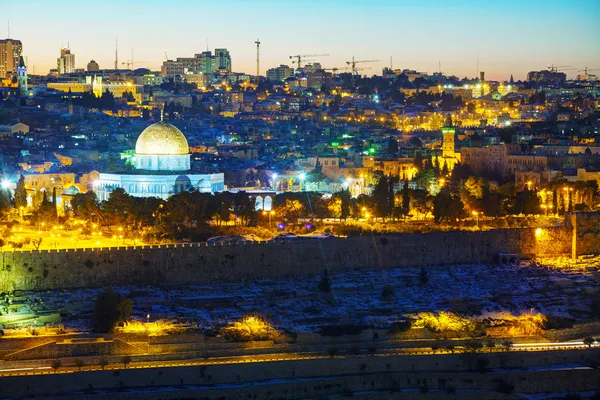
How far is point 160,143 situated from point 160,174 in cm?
175

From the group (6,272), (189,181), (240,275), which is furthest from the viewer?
(189,181)

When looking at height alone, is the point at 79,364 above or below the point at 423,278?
below

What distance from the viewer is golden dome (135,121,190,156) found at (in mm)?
50531

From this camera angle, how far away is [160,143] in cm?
5053

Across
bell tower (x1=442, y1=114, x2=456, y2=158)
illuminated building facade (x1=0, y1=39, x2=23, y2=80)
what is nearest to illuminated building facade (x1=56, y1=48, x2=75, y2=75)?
illuminated building facade (x1=0, y1=39, x2=23, y2=80)

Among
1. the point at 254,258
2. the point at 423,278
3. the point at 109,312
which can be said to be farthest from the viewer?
the point at 423,278

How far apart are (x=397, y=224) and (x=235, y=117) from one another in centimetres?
5693

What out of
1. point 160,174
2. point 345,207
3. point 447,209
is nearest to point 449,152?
point 160,174

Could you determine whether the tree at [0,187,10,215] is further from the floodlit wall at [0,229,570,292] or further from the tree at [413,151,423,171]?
the tree at [413,151,423,171]

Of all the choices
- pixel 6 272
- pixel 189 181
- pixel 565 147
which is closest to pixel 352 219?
pixel 189 181

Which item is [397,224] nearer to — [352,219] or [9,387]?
[352,219]

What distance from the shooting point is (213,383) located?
27625 millimetres

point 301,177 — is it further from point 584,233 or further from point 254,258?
point 254,258

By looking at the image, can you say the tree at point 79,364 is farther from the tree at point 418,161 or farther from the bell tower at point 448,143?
the bell tower at point 448,143
